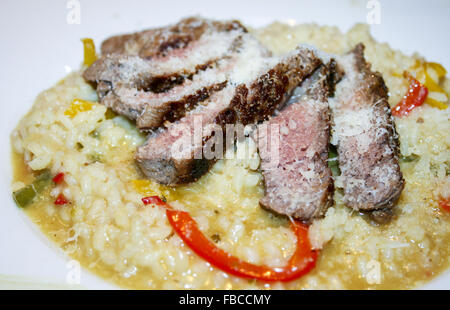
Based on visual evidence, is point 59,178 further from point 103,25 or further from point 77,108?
point 103,25

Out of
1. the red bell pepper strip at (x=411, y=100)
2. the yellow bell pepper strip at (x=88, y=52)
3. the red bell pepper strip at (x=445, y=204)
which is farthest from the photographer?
the yellow bell pepper strip at (x=88, y=52)

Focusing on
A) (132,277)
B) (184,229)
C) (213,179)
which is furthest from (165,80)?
(132,277)

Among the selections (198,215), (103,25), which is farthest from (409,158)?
(103,25)

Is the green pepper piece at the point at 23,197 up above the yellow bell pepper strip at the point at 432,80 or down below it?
below

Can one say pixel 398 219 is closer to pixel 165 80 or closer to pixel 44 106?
pixel 165 80

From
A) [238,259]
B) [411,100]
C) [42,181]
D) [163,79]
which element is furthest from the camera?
[411,100]

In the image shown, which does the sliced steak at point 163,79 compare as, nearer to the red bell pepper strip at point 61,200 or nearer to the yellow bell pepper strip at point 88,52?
the yellow bell pepper strip at point 88,52

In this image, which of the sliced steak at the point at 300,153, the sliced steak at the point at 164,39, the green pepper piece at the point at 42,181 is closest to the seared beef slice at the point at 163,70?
the sliced steak at the point at 164,39
